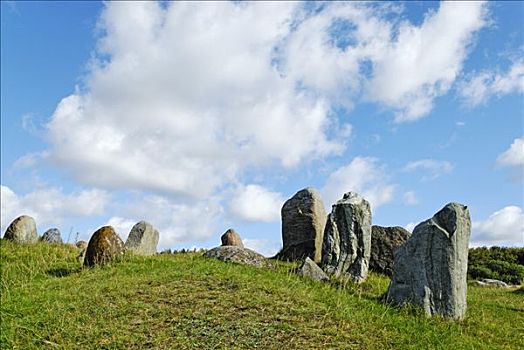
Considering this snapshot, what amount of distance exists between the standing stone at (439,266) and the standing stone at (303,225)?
8138 mm

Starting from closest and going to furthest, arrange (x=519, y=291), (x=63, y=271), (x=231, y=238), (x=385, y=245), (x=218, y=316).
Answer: (x=218, y=316), (x=63, y=271), (x=385, y=245), (x=519, y=291), (x=231, y=238)

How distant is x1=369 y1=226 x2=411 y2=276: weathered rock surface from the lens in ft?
69.4

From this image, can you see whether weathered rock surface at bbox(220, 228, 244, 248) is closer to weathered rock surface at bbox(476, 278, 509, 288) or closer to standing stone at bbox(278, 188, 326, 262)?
standing stone at bbox(278, 188, 326, 262)

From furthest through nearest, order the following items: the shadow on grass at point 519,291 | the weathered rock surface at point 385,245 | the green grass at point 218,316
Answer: the shadow on grass at point 519,291, the weathered rock surface at point 385,245, the green grass at point 218,316

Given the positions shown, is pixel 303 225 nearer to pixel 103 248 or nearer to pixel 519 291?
pixel 103 248

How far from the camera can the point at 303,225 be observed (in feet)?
73.8

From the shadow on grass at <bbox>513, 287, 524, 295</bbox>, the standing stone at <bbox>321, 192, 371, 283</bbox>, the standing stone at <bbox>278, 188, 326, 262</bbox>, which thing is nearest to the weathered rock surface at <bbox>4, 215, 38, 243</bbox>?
the standing stone at <bbox>278, 188, 326, 262</bbox>

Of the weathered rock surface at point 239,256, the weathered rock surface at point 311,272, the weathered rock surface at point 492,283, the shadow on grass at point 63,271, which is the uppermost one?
the weathered rock surface at point 492,283

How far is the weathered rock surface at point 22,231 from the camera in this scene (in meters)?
24.2

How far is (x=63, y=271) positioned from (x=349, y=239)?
891 cm

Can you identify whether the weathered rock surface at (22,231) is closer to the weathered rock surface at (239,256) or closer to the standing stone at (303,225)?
the weathered rock surface at (239,256)

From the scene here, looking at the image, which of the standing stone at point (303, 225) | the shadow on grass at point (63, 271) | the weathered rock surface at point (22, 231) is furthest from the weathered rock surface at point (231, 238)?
the shadow on grass at point (63, 271)

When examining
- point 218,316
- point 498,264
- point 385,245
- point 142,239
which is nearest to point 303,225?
point 385,245

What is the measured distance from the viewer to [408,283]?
541 inches
